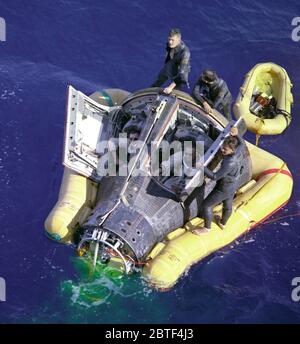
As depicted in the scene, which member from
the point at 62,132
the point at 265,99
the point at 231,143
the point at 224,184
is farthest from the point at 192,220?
the point at 265,99

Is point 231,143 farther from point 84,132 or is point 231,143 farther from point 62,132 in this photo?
point 62,132

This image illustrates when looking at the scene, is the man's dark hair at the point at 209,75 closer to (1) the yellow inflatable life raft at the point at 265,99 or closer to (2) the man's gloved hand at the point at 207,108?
(2) the man's gloved hand at the point at 207,108

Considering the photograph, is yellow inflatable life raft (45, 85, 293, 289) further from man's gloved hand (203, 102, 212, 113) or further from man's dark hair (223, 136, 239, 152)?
man's dark hair (223, 136, 239, 152)

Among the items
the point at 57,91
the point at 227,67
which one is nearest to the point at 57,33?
the point at 57,91

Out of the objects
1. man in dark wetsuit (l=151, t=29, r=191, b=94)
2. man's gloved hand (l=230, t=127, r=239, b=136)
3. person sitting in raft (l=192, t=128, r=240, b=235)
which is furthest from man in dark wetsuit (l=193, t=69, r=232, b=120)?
person sitting in raft (l=192, t=128, r=240, b=235)

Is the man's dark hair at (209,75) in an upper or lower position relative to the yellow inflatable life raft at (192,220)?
upper

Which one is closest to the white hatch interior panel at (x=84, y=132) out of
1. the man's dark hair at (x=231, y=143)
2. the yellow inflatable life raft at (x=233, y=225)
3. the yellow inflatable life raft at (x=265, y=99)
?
the yellow inflatable life raft at (x=233, y=225)
